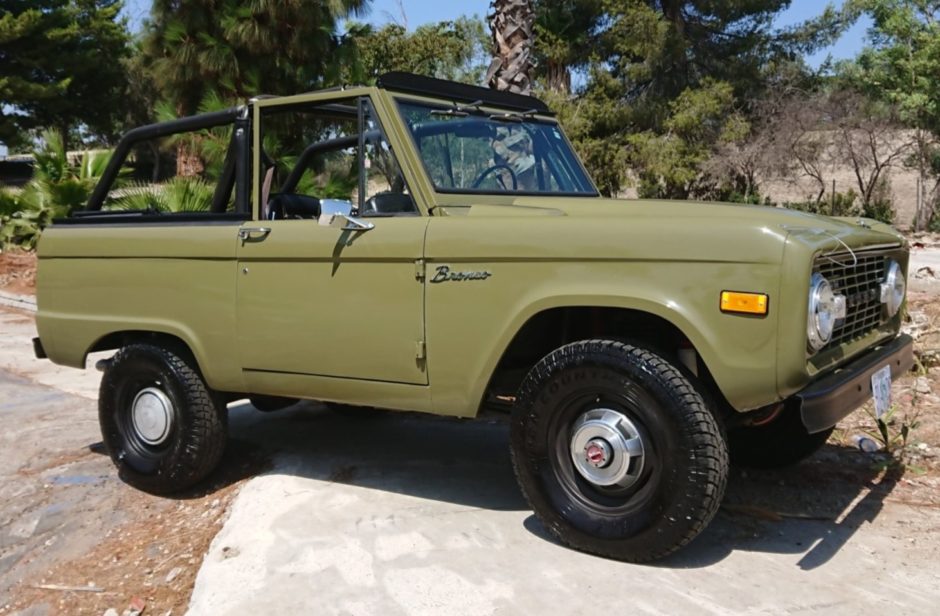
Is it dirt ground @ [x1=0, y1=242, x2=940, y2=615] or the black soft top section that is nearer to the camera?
dirt ground @ [x1=0, y1=242, x2=940, y2=615]

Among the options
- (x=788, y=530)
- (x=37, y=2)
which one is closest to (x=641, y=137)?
(x=37, y=2)

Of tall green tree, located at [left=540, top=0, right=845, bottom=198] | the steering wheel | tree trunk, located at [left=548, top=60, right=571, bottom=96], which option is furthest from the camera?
tree trunk, located at [left=548, top=60, right=571, bottom=96]

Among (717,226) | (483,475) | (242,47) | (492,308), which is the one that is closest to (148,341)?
(483,475)

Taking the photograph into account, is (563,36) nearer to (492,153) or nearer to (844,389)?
(492,153)

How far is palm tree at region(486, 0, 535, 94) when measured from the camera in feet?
30.2

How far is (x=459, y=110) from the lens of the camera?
14.3 feet

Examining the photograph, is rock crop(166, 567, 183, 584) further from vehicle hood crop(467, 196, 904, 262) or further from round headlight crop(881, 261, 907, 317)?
round headlight crop(881, 261, 907, 317)

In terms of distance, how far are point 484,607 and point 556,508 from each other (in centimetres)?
56

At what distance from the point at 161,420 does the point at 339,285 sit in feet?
4.82

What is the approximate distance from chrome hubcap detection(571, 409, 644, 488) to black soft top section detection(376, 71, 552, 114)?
183 cm

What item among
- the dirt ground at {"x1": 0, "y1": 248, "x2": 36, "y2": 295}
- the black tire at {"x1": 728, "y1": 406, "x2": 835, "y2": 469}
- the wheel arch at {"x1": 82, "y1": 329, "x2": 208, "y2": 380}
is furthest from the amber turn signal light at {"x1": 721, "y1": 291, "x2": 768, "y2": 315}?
the dirt ground at {"x1": 0, "y1": 248, "x2": 36, "y2": 295}

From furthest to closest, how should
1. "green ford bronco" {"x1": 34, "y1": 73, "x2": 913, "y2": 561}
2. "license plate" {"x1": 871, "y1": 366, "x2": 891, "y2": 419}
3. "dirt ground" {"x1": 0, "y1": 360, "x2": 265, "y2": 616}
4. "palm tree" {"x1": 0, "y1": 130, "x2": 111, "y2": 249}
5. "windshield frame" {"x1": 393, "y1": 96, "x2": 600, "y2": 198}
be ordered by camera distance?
"palm tree" {"x1": 0, "y1": 130, "x2": 111, "y2": 249} → "windshield frame" {"x1": 393, "y1": 96, "x2": 600, "y2": 198} → "dirt ground" {"x1": 0, "y1": 360, "x2": 265, "y2": 616} → "license plate" {"x1": 871, "y1": 366, "x2": 891, "y2": 419} → "green ford bronco" {"x1": 34, "y1": 73, "x2": 913, "y2": 561}

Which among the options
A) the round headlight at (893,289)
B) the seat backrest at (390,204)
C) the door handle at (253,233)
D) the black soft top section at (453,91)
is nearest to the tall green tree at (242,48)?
the black soft top section at (453,91)

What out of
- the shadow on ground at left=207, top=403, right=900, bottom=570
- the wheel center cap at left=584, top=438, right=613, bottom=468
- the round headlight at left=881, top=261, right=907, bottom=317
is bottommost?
the shadow on ground at left=207, top=403, right=900, bottom=570
